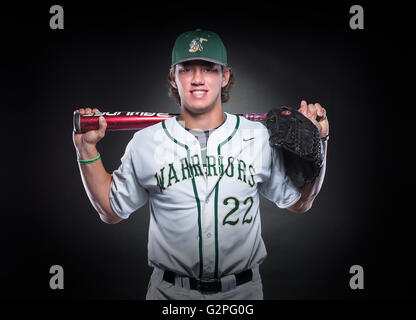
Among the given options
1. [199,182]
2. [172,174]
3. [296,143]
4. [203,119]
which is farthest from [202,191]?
[296,143]

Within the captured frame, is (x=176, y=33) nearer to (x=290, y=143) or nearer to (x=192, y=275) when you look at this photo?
(x=290, y=143)

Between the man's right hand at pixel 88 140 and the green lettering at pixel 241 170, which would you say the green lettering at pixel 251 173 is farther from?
the man's right hand at pixel 88 140

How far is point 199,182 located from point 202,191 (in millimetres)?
39

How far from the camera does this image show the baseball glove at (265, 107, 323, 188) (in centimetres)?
170

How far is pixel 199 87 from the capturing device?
5.68 ft

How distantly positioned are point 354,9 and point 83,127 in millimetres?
1873

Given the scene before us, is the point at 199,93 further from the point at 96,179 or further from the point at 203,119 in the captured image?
the point at 96,179

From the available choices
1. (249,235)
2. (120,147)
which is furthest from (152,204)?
(120,147)

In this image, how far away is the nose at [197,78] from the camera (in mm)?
1724

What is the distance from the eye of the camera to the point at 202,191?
5.74ft

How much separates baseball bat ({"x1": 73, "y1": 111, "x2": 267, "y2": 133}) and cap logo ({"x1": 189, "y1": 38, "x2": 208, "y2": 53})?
34 centimetres

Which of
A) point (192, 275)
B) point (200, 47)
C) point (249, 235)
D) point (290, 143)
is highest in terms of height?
point (200, 47)

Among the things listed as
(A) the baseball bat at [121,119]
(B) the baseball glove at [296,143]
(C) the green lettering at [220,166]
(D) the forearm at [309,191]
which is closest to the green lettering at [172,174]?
(C) the green lettering at [220,166]

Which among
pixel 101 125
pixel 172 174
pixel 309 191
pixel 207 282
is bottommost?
pixel 207 282
